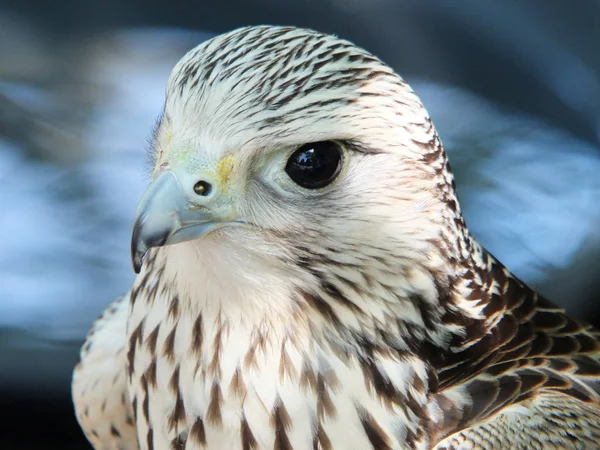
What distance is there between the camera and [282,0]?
12.4 ft

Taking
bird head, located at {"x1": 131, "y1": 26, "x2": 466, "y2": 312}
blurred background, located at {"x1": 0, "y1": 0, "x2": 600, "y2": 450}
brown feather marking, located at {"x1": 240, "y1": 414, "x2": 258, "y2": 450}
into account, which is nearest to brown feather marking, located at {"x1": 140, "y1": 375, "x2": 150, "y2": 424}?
brown feather marking, located at {"x1": 240, "y1": 414, "x2": 258, "y2": 450}

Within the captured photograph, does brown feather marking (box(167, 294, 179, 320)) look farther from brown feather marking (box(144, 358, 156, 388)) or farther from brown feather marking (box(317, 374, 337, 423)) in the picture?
brown feather marking (box(317, 374, 337, 423))

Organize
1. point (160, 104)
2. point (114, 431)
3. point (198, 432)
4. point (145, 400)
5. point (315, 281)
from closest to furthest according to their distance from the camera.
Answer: point (315, 281)
point (198, 432)
point (145, 400)
point (114, 431)
point (160, 104)

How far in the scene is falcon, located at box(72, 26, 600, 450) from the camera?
1532 millimetres

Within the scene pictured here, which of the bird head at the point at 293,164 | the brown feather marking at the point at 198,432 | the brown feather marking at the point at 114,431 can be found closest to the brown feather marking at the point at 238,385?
the brown feather marking at the point at 198,432

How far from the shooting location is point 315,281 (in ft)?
5.32

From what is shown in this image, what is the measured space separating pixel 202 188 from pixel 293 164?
178 mm

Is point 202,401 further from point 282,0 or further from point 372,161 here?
point 282,0

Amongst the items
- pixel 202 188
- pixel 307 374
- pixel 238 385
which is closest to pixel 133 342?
pixel 238 385

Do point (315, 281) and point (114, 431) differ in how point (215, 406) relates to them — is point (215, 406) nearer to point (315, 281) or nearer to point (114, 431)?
point (315, 281)

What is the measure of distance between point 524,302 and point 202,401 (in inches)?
31.1

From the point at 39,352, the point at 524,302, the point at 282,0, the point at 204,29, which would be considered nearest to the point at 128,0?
the point at 204,29

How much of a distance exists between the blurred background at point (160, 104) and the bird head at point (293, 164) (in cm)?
190

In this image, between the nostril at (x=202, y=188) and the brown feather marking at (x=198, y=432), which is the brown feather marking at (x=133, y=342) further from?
the nostril at (x=202, y=188)
